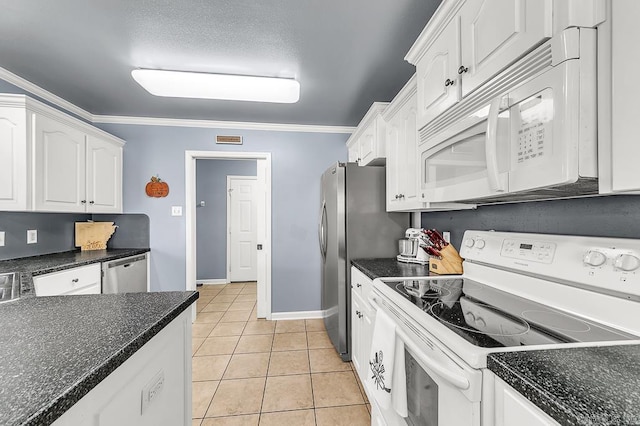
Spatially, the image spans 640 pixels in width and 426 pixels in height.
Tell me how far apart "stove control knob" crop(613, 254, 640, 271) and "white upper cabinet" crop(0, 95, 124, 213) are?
129 inches

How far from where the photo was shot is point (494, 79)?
98cm

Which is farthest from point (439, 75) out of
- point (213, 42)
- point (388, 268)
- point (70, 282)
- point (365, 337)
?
point (70, 282)

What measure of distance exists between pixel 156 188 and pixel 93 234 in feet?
2.55

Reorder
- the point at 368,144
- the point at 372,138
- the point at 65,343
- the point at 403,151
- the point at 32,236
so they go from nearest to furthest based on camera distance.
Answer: the point at 65,343
the point at 403,151
the point at 32,236
the point at 372,138
the point at 368,144

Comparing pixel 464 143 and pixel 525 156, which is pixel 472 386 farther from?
pixel 464 143

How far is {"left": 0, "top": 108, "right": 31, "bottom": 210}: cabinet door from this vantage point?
201 centimetres

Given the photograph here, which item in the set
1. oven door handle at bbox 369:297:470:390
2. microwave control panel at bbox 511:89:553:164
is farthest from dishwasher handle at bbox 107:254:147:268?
microwave control panel at bbox 511:89:553:164

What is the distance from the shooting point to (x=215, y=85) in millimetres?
2203

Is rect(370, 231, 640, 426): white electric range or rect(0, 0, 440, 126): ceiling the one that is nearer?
rect(370, 231, 640, 426): white electric range

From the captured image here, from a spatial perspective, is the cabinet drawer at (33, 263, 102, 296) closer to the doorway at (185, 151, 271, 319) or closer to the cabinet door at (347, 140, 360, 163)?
the doorway at (185, 151, 271, 319)

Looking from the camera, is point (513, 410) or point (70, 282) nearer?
point (513, 410)

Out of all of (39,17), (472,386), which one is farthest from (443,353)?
(39,17)

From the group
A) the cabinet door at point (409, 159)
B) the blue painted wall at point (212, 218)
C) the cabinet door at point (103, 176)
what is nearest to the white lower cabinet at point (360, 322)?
the cabinet door at point (409, 159)

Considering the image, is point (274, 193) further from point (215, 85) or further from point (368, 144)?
point (215, 85)
